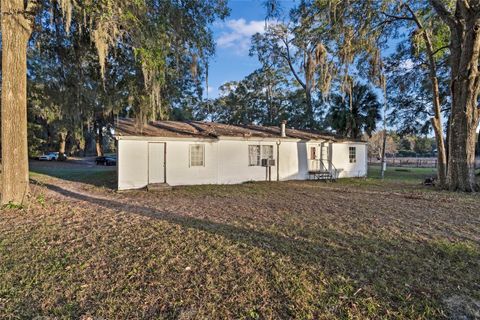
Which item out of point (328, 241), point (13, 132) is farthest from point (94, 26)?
point (328, 241)

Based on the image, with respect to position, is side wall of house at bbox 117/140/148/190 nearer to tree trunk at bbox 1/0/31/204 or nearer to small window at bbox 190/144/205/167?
small window at bbox 190/144/205/167

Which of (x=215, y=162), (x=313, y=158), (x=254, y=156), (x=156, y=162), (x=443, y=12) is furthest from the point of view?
(x=313, y=158)

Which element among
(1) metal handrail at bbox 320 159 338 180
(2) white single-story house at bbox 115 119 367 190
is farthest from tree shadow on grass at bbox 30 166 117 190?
(1) metal handrail at bbox 320 159 338 180

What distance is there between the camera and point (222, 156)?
492 inches

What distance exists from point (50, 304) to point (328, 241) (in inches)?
145

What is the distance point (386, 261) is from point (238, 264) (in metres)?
1.98

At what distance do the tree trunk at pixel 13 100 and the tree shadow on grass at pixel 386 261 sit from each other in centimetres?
442

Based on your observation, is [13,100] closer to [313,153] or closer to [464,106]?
[313,153]

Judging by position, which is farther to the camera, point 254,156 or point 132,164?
point 254,156

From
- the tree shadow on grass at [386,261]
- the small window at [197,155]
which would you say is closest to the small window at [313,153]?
the small window at [197,155]

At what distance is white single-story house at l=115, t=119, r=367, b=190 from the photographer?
10.8 meters

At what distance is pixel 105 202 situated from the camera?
7641 mm

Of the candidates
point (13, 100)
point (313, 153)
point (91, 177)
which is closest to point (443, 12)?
point (313, 153)

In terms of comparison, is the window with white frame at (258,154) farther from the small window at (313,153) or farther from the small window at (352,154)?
the small window at (352,154)
